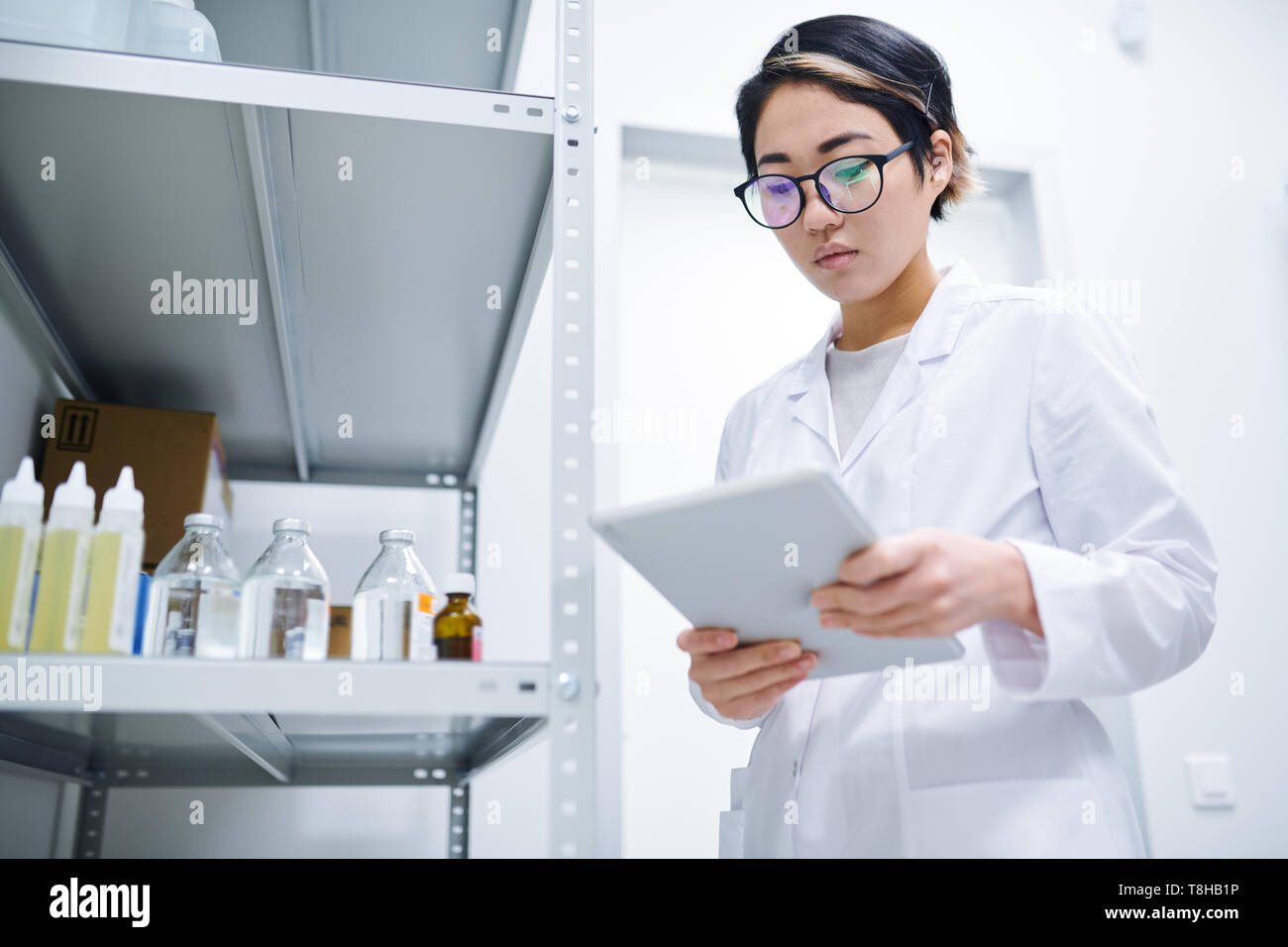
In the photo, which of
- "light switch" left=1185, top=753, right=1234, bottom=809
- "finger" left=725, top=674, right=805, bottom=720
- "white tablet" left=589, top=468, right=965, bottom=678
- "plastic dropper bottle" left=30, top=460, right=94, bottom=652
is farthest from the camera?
"light switch" left=1185, top=753, right=1234, bottom=809

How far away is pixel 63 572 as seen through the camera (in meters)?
0.71

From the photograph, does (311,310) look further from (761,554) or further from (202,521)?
(761,554)

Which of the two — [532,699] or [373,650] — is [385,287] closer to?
[373,650]

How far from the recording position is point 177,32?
0.98 m

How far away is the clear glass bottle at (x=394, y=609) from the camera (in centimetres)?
85

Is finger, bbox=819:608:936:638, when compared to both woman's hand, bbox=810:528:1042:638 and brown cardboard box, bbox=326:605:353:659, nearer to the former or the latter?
woman's hand, bbox=810:528:1042:638

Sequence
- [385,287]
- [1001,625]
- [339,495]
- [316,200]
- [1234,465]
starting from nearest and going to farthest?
[1001,625]
[316,200]
[385,287]
[339,495]
[1234,465]

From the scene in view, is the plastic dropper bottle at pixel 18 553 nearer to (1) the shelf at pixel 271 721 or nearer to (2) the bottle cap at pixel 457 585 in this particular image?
(1) the shelf at pixel 271 721

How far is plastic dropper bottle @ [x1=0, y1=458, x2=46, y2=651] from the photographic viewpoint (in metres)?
0.68

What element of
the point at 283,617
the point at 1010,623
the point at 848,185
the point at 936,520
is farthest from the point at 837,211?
the point at 283,617

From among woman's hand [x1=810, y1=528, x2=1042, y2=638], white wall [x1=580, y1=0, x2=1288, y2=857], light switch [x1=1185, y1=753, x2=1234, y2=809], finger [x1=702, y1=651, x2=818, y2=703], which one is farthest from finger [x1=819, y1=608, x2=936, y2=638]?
light switch [x1=1185, y1=753, x2=1234, y2=809]

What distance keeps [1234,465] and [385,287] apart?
179 centimetres

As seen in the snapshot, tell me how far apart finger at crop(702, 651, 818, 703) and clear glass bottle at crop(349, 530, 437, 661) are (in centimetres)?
25
